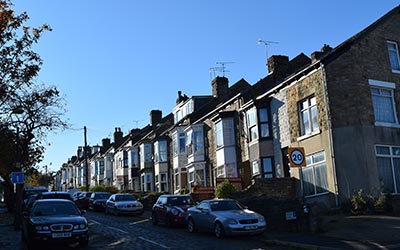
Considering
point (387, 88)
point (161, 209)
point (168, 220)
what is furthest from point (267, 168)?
point (168, 220)

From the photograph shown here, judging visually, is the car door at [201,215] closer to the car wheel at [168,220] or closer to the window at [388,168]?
the car wheel at [168,220]

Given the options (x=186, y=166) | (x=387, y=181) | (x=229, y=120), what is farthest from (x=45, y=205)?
(x=186, y=166)

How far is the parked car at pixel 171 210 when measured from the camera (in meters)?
21.3

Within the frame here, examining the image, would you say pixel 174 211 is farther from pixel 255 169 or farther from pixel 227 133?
pixel 227 133

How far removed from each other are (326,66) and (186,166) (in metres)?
19.6

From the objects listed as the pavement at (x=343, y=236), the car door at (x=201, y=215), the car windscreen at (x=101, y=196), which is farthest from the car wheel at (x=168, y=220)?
the car windscreen at (x=101, y=196)

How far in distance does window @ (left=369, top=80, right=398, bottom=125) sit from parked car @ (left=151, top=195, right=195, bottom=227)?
10.1 m

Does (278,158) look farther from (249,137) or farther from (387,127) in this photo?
(387,127)

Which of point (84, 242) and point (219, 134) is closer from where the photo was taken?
point (84, 242)

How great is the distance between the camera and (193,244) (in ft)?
49.3

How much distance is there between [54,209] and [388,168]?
15.4m

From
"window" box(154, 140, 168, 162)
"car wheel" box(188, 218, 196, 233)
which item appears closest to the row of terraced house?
"car wheel" box(188, 218, 196, 233)

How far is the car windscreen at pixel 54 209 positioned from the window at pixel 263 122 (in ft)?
47.6

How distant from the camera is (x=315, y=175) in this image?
77.2 ft
